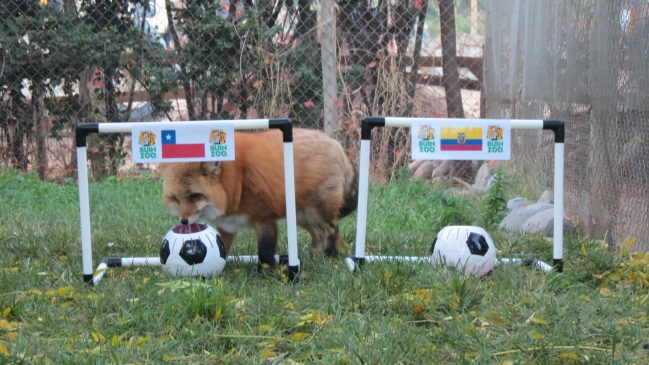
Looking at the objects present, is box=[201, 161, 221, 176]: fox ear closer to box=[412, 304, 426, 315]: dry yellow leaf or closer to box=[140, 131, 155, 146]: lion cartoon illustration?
box=[140, 131, 155, 146]: lion cartoon illustration

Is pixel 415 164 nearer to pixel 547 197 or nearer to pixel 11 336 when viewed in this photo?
pixel 547 197

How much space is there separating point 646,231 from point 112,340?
3.60 metres

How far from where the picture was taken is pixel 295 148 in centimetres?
507

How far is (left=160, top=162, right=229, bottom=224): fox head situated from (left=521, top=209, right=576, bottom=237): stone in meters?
2.78

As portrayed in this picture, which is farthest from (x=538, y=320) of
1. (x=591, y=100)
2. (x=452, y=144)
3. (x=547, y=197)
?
(x=547, y=197)

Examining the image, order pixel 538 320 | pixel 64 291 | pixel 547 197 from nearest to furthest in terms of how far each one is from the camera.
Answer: pixel 538 320
pixel 64 291
pixel 547 197

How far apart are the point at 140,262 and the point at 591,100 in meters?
3.78

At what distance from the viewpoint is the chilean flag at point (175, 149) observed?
13.6 feet

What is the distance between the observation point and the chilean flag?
416 centimetres

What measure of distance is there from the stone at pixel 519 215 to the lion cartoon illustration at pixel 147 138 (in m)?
3.40

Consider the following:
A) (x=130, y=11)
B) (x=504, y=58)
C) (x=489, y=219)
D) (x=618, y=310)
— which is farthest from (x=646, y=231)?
(x=130, y=11)

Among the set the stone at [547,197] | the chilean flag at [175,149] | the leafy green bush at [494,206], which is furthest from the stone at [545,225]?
the chilean flag at [175,149]

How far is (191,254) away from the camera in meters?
4.32

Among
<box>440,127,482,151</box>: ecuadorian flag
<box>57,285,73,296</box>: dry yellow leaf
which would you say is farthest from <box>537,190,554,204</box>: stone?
<box>57,285,73,296</box>: dry yellow leaf
